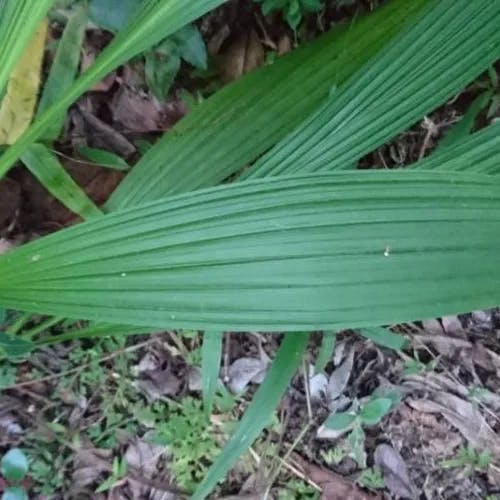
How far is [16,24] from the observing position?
2.69 ft

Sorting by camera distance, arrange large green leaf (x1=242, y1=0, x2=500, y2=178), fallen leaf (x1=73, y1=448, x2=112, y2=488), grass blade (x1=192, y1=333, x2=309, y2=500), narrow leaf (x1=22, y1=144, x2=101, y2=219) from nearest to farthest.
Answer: large green leaf (x1=242, y1=0, x2=500, y2=178) → grass blade (x1=192, y1=333, x2=309, y2=500) → narrow leaf (x1=22, y1=144, x2=101, y2=219) → fallen leaf (x1=73, y1=448, x2=112, y2=488)

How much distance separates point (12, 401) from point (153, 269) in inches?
22.7

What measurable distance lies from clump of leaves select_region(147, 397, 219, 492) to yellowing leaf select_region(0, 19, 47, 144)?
420 millimetres

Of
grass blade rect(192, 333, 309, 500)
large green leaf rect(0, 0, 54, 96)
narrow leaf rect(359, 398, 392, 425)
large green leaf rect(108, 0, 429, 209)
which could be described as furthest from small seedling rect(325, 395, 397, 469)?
large green leaf rect(0, 0, 54, 96)

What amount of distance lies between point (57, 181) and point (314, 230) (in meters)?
0.49

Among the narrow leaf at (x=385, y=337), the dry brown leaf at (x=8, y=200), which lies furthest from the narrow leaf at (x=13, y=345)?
the narrow leaf at (x=385, y=337)

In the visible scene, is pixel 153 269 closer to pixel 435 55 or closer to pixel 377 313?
pixel 377 313

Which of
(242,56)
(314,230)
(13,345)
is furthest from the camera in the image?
(242,56)

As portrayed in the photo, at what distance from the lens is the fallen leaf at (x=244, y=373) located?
1145mm

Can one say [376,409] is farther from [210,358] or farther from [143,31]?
[143,31]

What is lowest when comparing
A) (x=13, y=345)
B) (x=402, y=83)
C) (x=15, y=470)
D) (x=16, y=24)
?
(x=15, y=470)

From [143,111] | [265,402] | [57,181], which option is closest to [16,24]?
[57,181]

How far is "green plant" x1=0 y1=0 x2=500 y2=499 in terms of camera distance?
60 cm

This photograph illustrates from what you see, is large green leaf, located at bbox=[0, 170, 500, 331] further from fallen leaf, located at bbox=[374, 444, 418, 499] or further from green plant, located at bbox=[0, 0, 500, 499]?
fallen leaf, located at bbox=[374, 444, 418, 499]
